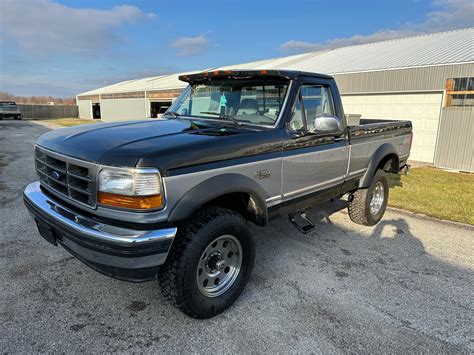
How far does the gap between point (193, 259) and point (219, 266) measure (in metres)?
0.46

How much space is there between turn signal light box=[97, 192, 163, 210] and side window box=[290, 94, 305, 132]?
174 cm

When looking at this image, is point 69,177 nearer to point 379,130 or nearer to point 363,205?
point 363,205

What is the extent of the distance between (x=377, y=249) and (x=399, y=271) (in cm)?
60

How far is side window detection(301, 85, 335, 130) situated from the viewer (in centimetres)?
384

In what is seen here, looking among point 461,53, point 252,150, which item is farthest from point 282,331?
point 461,53

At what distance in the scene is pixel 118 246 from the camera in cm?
239

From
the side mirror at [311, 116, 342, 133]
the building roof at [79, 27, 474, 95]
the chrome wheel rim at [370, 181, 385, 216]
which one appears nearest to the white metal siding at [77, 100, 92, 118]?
the building roof at [79, 27, 474, 95]

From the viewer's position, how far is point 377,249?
4523 mm

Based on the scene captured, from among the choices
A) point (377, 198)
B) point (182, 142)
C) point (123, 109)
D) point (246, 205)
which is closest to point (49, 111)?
point (123, 109)

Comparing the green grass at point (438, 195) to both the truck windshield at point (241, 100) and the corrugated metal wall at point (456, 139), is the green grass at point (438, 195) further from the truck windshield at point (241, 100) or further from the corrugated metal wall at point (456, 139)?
the truck windshield at point (241, 100)

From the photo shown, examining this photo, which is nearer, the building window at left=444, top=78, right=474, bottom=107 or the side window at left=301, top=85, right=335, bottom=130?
the side window at left=301, top=85, right=335, bottom=130

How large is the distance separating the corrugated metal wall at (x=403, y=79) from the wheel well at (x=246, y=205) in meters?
10.1

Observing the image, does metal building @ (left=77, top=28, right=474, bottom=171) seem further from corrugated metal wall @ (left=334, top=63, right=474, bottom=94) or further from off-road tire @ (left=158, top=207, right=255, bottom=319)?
off-road tire @ (left=158, top=207, right=255, bottom=319)

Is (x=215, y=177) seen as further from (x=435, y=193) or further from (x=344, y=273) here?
(x=435, y=193)
